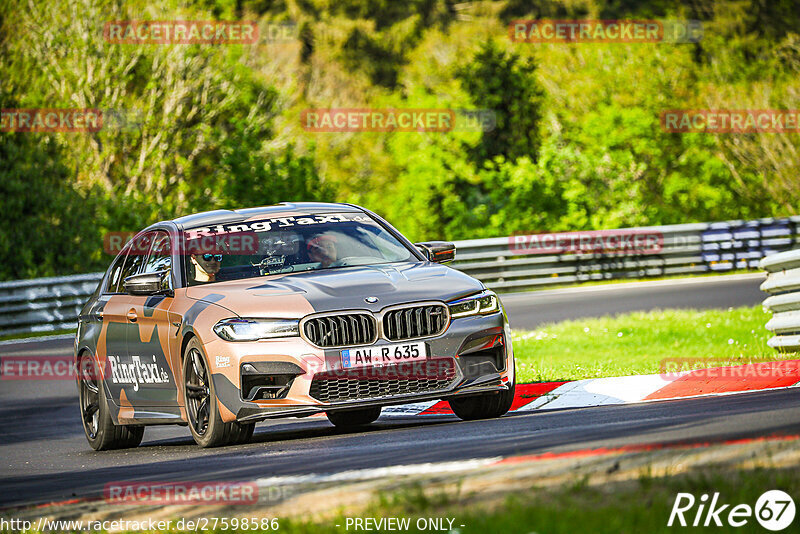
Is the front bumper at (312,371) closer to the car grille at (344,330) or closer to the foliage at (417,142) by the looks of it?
the car grille at (344,330)

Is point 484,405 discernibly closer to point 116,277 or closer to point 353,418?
point 353,418

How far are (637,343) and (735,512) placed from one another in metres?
10.2

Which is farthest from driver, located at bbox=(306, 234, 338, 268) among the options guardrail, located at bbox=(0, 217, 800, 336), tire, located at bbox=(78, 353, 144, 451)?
guardrail, located at bbox=(0, 217, 800, 336)

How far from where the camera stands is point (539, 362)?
13938 millimetres

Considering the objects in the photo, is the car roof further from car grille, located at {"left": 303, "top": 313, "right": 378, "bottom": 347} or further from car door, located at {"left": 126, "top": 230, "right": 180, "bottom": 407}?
car grille, located at {"left": 303, "top": 313, "right": 378, "bottom": 347}

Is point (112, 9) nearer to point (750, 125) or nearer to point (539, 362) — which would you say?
point (750, 125)

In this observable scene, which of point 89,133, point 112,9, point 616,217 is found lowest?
point 616,217

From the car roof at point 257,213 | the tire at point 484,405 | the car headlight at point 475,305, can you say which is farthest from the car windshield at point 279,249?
the tire at point 484,405

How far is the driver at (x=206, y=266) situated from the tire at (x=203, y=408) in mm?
684

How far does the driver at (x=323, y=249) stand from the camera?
10.3 meters

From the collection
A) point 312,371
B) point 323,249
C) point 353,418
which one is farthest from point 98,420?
point 312,371

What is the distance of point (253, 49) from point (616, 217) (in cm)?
1703

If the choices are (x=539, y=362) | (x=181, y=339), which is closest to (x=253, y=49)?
(x=539, y=362)

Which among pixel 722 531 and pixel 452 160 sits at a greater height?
pixel 722 531
